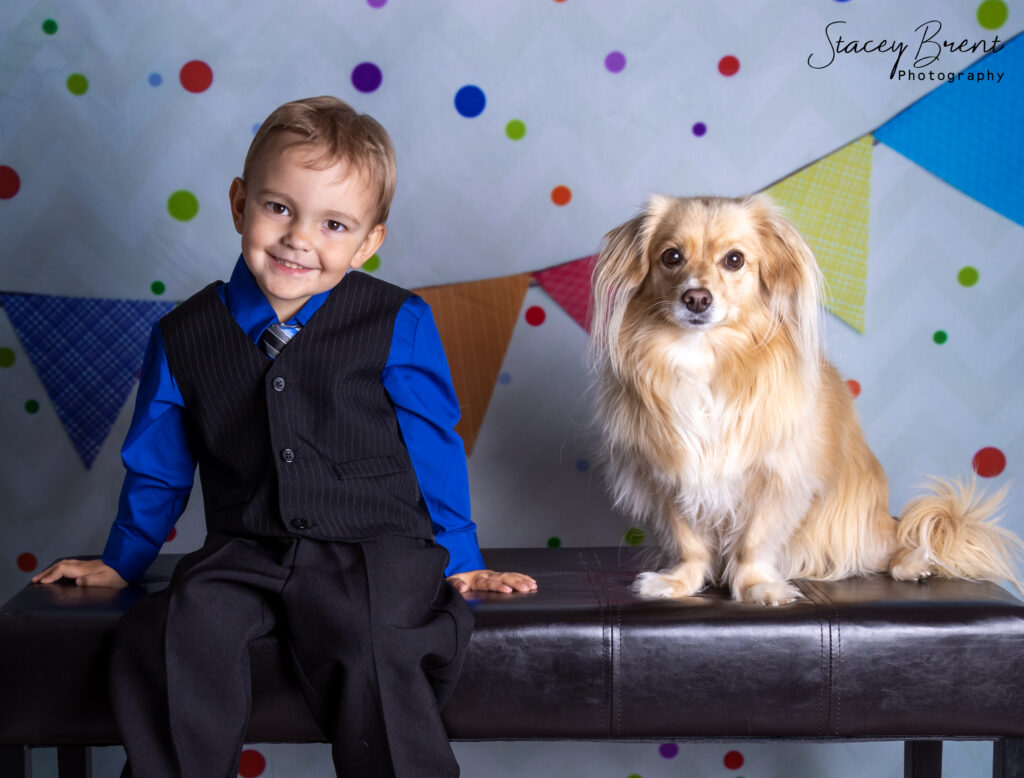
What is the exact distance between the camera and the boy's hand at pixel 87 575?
156cm

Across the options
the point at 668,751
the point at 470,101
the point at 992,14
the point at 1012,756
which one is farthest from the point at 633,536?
the point at 992,14

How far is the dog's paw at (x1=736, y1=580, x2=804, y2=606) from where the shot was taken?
58.9 inches

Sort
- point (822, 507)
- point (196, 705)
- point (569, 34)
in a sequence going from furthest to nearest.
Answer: point (569, 34), point (822, 507), point (196, 705)

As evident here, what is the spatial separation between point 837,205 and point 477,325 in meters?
0.83

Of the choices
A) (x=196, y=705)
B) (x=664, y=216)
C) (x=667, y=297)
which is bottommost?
(x=196, y=705)

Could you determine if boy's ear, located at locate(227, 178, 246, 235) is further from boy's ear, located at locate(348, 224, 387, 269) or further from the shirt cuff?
the shirt cuff

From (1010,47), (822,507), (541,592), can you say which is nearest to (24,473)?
(541,592)

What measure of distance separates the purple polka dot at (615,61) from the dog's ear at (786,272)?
63 centimetres

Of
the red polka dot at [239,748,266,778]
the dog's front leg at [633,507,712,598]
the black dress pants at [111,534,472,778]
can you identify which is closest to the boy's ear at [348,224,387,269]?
the black dress pants at [111,534,472,778]

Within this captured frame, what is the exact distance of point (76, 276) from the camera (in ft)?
6.97

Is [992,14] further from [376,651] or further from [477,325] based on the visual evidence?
[376,651]

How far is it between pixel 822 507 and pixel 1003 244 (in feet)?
2.84

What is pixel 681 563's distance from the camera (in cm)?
164

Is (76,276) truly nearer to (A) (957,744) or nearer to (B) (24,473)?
(B) (24,473)
